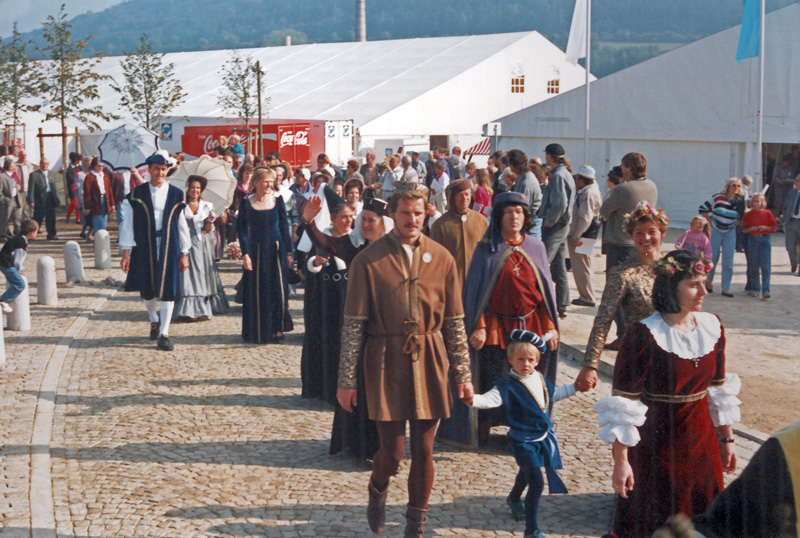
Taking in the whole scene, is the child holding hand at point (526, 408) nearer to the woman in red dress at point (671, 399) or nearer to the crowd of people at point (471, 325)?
the crowd of people at point (471, 325)

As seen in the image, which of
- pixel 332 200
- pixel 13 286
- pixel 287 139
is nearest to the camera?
pixel 332 200

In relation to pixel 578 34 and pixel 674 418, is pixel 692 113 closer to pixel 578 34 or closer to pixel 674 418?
pixel 578 34

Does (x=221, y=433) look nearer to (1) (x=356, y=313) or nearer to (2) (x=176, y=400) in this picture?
(2) (x=176, y=400)

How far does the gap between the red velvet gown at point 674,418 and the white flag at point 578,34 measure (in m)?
21.1

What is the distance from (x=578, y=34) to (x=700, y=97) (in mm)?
3775

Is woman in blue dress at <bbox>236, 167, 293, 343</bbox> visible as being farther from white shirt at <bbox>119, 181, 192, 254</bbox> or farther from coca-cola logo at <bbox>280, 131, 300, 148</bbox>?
coca-cola logo at <bbox>280, 131, 300, 148</bbox>

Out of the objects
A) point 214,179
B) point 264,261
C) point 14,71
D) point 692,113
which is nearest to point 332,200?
point 264,261

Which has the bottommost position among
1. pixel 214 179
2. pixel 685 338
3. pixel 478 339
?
pixel 478 339

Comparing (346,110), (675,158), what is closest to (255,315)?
(675,158)

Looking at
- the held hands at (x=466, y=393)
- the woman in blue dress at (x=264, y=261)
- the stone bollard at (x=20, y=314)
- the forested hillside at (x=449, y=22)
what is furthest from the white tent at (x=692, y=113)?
the forested hillside at (x=449, y=22)

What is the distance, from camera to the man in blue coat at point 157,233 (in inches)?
385

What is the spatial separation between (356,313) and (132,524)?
181 cm

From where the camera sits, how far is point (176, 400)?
26.4 ft

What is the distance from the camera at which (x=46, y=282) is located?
12.9 m
